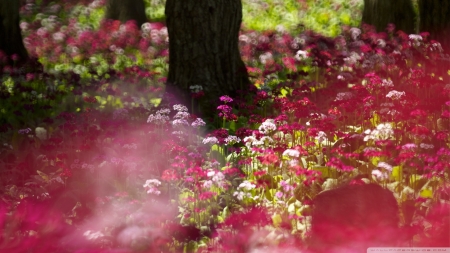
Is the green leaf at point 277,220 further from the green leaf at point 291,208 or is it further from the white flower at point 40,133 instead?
the white flower at point 40,133

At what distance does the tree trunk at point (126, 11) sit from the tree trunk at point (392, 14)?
436 centimetres

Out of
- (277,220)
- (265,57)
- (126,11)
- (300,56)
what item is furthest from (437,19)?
(126,11)

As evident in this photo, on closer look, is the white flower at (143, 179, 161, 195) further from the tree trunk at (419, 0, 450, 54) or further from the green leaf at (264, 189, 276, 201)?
the tree trunk at (419, 0, 450, 54)

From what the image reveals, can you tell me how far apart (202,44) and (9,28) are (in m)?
3.89

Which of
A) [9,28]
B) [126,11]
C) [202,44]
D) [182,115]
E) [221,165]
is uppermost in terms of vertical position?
[202,44]

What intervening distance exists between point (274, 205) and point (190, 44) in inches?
99.5

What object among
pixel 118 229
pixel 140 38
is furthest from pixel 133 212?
pixel 140 38

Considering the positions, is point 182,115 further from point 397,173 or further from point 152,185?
point 397,173

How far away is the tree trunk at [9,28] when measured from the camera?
8930 millimetres

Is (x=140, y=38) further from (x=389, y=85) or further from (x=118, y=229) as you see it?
(x=118, y=229)

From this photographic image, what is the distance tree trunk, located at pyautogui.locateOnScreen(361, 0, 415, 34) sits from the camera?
9.09 metres

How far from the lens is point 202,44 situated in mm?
6332

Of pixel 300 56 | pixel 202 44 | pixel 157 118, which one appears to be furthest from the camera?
pixel 300 56

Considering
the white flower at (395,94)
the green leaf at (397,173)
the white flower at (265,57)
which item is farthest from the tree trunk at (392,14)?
the green leaf at (397,173)
